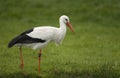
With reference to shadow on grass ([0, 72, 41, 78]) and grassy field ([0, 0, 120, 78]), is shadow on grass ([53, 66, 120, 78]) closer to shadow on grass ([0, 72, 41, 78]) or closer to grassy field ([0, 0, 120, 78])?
grassy field ([0, 0, 120, 78])

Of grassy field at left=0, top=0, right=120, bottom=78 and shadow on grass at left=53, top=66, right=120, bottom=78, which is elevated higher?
grassy field at left=0, top=0, right=120, bottom=78

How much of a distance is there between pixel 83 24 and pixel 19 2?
19.1ft

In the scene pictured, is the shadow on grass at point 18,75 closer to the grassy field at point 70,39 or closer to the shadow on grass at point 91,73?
the grassy field at point 70,39

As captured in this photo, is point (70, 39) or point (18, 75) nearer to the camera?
point (18, 75)

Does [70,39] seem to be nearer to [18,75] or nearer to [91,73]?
[91,73]

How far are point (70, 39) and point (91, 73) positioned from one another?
606 cm

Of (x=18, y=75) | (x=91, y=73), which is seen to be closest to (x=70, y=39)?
(x=91, y=73)

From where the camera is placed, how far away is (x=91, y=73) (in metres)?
9.86

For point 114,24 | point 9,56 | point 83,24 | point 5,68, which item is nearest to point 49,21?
point 83,24

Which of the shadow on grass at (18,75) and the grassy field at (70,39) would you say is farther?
the grassy field at (70,39)

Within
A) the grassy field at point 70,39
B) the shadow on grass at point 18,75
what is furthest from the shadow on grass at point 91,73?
the shadow on grass at point 18,75

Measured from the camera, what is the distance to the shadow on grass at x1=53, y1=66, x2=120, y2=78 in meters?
9.62

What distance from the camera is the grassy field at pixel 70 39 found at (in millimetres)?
10263

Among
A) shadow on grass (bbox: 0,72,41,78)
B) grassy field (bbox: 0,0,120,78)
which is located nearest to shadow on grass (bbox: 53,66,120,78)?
grassy field (bbox: 0,0,120,78)
